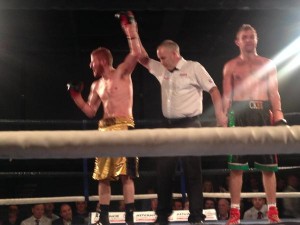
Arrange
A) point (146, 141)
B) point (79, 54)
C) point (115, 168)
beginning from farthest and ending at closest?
1. point (79, 54)
2. point (115, 168)
3. point (146, 141)

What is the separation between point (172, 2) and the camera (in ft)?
13.7

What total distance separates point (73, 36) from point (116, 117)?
15.6 feet

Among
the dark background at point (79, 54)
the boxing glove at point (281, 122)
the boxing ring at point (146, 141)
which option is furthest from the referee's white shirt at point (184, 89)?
the dark background at point (79, 54)

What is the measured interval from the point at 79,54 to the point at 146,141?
627 centimetres

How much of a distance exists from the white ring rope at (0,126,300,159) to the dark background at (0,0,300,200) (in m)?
5.05

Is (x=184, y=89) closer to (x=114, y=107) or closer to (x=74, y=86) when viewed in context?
(x=114, y=107)

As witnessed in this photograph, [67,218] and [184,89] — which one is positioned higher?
[184,89]

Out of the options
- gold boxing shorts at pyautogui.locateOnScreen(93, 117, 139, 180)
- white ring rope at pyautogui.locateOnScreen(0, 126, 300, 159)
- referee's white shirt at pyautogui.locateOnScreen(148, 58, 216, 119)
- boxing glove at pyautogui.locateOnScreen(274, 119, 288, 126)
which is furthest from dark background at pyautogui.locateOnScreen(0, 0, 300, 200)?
white ring rope at pyautogui.locateOnScreen(0, 126, 300, 159)

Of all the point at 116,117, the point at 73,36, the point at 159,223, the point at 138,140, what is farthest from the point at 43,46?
the point at 138,140

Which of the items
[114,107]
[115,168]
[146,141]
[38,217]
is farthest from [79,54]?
[146,141]

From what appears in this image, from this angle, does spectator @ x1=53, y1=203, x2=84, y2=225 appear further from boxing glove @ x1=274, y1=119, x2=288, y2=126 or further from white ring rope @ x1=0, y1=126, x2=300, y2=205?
white ring rope @ x1=0, y1=126, x2=300, y2=205

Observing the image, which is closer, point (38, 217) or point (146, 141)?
point (146, 141)

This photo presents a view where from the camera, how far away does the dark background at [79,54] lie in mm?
6203

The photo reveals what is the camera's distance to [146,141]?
101cm
